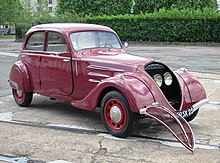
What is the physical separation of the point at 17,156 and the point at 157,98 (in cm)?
218

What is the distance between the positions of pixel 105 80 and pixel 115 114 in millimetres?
574

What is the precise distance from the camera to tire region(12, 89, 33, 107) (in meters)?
7.63

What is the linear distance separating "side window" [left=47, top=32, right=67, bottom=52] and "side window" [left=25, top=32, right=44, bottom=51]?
9.5 inches

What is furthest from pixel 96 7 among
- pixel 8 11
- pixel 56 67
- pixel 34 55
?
pixel 56 67

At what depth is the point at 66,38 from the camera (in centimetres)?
674

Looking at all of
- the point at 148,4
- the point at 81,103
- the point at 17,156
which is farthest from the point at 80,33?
the point at 148,4

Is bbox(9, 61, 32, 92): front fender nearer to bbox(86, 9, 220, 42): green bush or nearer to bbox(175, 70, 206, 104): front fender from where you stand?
bbox(175, 70, 206, 104): front fender

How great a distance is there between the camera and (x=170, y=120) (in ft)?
17.3

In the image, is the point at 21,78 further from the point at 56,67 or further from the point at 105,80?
the point at 105,80

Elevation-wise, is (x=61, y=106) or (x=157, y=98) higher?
(x=157, y=98)

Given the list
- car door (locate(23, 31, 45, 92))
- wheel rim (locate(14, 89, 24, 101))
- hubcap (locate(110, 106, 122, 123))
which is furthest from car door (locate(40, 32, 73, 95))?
hubcap (locate(110, 106, 122, 123))

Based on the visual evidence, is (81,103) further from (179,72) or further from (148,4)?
(148,4)

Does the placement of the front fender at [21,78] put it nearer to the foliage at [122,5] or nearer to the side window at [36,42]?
the side window at [36,42]

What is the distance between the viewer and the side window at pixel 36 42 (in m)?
7.40
